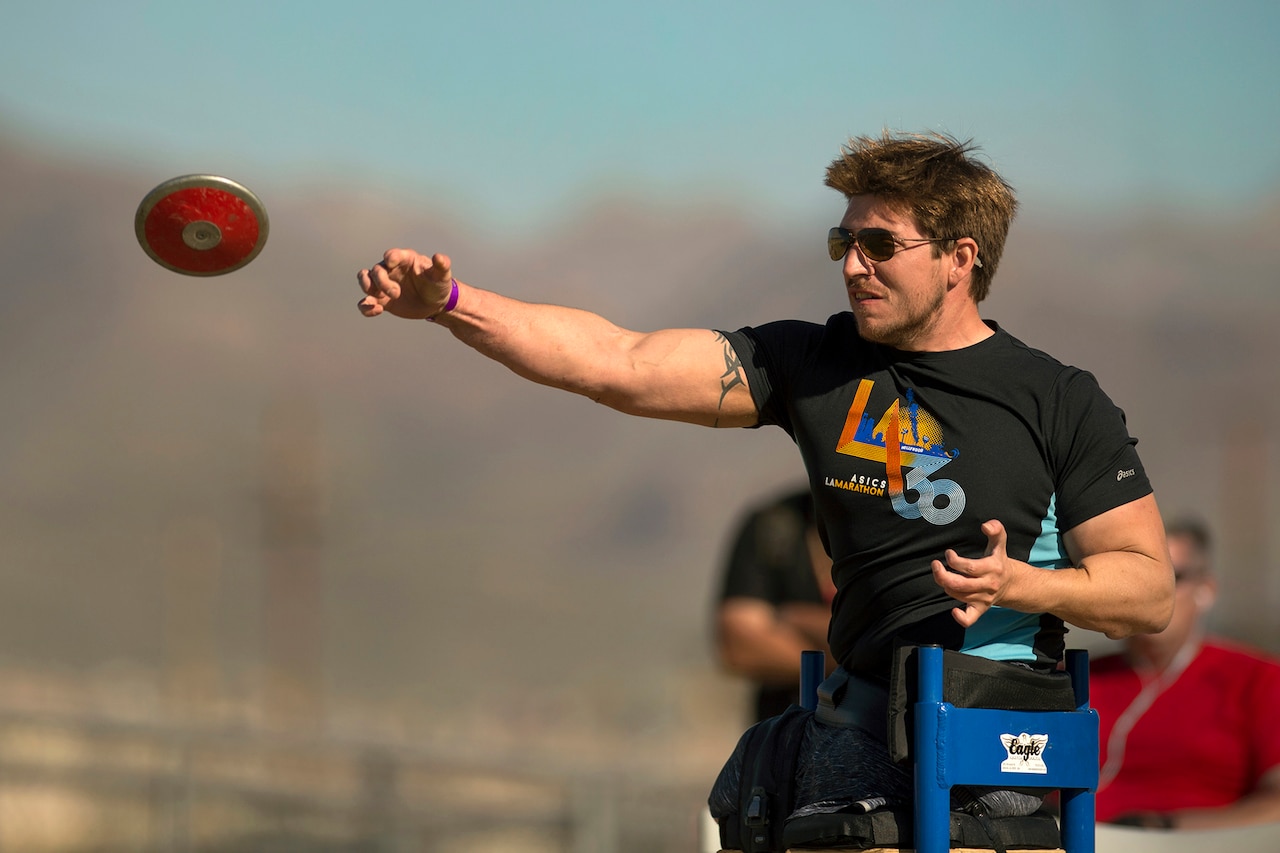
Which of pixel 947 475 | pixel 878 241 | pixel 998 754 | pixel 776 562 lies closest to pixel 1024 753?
pixel 998 754

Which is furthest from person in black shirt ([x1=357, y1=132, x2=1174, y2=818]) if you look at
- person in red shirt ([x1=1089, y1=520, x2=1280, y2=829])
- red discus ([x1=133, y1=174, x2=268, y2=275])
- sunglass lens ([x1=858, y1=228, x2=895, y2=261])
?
person in red shirt ([x1=1089, y1=520, x2=1280, y2=829])

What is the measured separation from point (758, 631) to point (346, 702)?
1788 inches

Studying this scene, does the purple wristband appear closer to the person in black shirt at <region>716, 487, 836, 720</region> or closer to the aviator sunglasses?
the aviator sunglasses

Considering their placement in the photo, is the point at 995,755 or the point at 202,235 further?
the point at 202,235

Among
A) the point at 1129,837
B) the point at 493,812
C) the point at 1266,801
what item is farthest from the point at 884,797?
the point at 493,812

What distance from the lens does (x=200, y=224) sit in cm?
333

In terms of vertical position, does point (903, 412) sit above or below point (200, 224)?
below

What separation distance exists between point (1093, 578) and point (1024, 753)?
1.40 ft

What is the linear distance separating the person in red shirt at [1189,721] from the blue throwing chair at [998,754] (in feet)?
7.43

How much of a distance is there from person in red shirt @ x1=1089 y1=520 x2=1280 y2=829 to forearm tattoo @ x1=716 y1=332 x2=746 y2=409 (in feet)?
9.65

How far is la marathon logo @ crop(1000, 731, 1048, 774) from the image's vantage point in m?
3.07

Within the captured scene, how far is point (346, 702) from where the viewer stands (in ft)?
161

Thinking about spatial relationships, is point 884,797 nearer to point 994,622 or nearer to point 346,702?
point 994,622

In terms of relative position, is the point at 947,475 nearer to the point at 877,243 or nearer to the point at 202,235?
the point at 877,243
